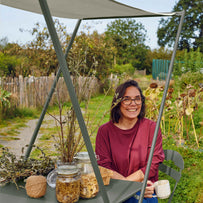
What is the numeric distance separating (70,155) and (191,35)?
30.8 m

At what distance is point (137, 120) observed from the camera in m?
2.33

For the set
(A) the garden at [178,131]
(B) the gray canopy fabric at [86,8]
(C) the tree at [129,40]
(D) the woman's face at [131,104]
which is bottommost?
(A) the garden at [178,131]

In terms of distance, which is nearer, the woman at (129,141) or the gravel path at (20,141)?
the woman at (129,141)

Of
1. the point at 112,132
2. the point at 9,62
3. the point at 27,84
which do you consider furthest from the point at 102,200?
the point at 9,62

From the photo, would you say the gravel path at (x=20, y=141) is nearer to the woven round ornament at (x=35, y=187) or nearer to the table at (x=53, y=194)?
the table at (x=53, y=194)

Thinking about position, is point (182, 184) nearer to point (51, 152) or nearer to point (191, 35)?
point (51, 152)

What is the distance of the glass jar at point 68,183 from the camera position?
52.3 inches

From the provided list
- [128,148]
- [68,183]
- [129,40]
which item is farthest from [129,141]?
[129,40]

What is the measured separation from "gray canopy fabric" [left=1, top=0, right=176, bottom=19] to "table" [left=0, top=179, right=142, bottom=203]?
1.05 meters

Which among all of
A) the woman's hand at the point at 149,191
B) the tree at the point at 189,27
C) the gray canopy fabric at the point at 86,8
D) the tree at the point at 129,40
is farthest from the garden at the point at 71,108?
the tree at the point at 189,27

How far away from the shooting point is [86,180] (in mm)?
1411

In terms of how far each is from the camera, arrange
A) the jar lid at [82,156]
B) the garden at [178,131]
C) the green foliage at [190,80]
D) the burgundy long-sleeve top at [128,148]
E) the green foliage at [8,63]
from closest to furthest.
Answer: the jar lid at [82,156], the burgundy long-sleeve top at [128,148], the garden at [178,131], the green foliage at [190,80], the green foliage at [8,63]

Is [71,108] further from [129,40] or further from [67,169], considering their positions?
[129,40]

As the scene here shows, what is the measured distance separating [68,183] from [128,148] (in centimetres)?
94
